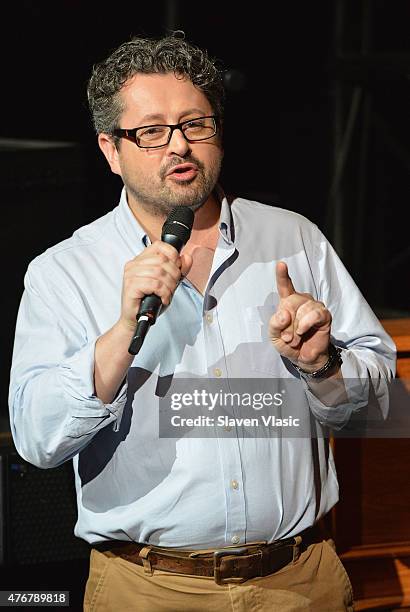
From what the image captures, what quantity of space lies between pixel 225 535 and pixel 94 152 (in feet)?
10.00

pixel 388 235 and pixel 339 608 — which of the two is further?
pixel 388 235

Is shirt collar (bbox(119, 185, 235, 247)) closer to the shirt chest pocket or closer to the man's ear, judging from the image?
the man's ear

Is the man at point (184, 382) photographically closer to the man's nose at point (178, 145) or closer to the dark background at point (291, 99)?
the man's nose at point (178, 145)

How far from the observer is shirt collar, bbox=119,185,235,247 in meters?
2.05

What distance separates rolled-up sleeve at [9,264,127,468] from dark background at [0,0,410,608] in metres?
2.73

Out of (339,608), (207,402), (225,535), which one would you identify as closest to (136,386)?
(207,402)

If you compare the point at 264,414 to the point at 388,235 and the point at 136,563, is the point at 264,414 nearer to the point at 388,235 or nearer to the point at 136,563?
the point at 136,563

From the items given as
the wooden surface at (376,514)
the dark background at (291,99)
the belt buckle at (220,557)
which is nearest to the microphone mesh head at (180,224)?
the belt buckle at (220,557)

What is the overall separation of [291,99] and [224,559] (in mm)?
3889

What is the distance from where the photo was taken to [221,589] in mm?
1929

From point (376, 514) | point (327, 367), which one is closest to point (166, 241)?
point (327, 367)

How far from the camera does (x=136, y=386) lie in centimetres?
195

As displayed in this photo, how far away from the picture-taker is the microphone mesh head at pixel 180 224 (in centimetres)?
176

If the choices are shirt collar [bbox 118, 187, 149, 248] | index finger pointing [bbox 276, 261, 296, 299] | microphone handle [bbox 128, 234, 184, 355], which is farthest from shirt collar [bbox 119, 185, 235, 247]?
microphone handle [bbox 128, 234, 184, 355]
